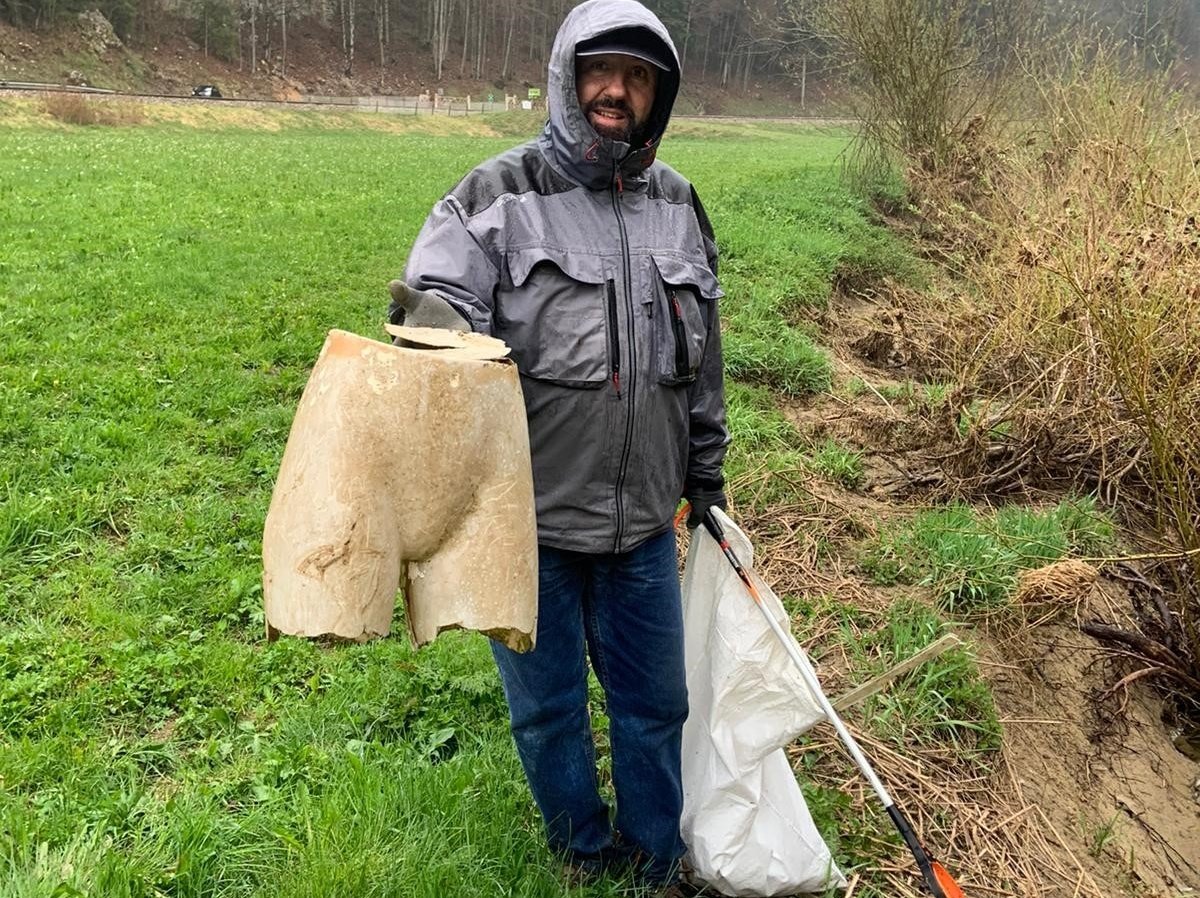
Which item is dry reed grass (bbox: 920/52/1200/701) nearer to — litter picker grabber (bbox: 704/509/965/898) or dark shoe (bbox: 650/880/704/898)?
litter picker grabber (bbox: 704/509/965/898)

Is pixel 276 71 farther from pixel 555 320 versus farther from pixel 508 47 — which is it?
pixel 555 320

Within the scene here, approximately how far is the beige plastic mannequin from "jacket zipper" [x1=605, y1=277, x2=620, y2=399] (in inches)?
14.5

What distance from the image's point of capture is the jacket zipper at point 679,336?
193 cm

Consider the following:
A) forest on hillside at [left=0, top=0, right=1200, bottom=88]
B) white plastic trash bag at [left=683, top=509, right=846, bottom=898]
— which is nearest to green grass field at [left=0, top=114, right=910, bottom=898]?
white plastic trash bag at [left=683, top=509, right=846, bottom=898]

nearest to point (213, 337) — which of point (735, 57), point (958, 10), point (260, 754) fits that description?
point (260, 754)

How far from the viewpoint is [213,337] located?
21.0 feet

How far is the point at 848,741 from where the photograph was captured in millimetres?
2027

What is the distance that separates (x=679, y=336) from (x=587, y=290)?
254 millimetres

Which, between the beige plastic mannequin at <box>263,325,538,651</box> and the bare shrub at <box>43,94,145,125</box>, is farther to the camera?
the bare shrub at <box>43,94,145,125</box>

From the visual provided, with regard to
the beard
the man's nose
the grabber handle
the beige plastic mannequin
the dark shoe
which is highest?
the man's nose

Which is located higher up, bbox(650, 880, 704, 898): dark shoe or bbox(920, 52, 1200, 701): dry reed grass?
bbox(920, 52, 1200, 701): dry reed grass

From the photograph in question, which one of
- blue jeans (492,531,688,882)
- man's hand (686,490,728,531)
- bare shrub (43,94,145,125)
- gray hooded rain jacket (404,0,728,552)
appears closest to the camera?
gray hooded rain jacket (404,0,728,552)

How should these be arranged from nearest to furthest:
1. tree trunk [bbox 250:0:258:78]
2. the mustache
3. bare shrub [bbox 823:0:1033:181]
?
the mustache, bare shrub [bbox 823:0:1033:181], tree trunk [bbox 250:0:258:78]

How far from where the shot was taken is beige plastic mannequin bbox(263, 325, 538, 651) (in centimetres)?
137
